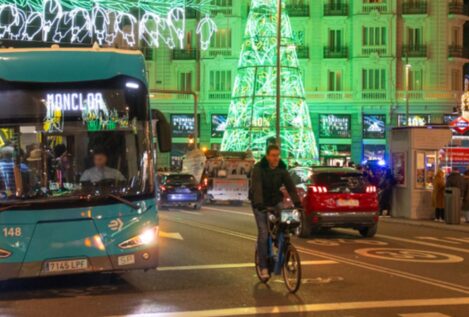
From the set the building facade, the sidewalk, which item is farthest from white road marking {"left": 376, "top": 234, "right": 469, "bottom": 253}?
the building facade

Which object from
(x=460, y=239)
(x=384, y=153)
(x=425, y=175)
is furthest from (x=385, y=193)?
(x=384, y=153)

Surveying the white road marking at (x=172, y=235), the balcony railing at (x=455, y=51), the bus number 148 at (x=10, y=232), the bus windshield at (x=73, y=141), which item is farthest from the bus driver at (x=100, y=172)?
the balcony railing at (x=455, y=51)

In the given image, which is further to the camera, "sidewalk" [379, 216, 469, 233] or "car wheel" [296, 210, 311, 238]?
"sidewalk" [379, 216, 469, 233]

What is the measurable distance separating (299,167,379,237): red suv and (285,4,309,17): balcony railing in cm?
3659

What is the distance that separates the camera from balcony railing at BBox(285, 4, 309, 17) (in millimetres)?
52031

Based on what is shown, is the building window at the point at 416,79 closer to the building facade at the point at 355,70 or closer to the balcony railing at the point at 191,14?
the building facade at the point at 355,70

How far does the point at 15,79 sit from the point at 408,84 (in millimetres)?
43850

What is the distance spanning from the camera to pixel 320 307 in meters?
8.67

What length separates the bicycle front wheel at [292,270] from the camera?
949cm

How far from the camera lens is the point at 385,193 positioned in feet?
78.4

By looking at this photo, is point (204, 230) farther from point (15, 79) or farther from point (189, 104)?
point (189, 104)

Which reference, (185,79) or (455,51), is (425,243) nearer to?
(455,51)

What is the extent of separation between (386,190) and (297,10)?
30.7 meters

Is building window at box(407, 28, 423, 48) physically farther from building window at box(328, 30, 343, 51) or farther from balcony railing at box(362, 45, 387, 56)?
building window at box(328, 30, 343, 51)
